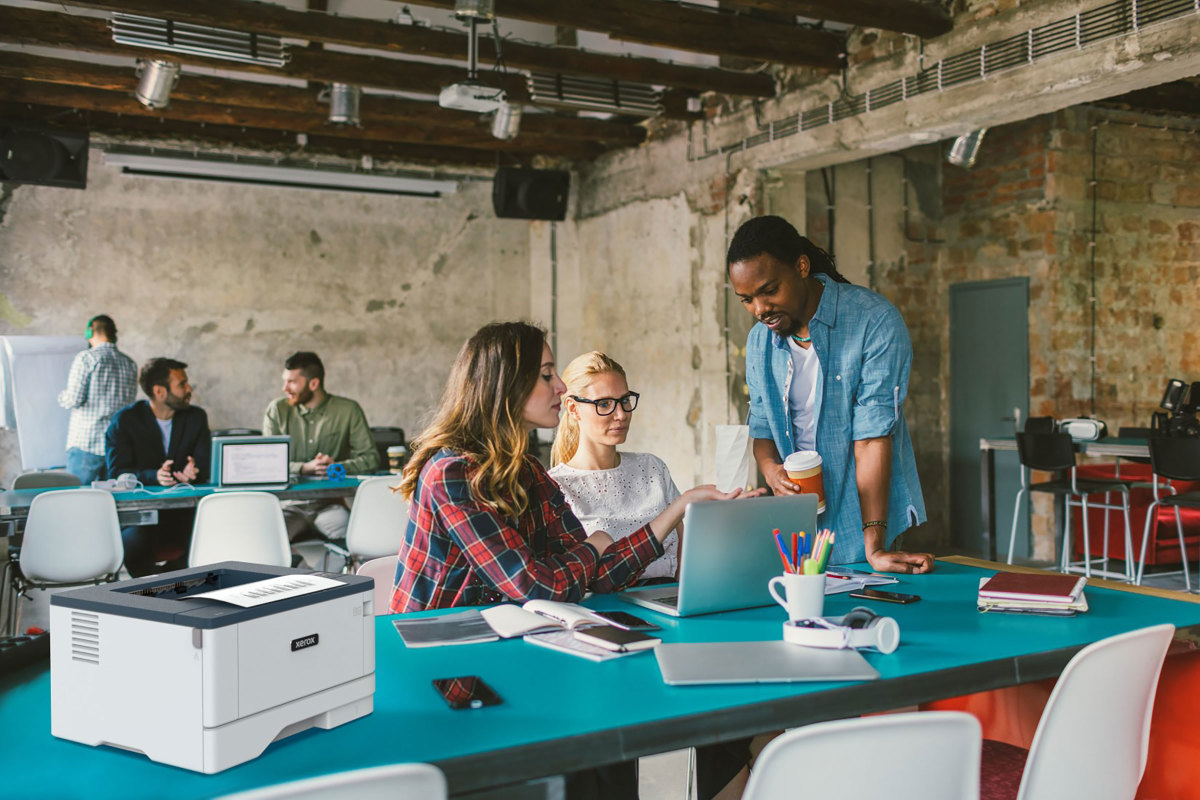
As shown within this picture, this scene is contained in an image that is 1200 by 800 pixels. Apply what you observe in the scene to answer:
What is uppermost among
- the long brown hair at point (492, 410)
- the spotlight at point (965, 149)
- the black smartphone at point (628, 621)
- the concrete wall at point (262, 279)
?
the spotlight at point (965, 149)

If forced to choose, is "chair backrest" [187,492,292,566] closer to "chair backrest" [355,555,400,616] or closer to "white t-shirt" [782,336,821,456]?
"chair backrest" [355,555,400,616]

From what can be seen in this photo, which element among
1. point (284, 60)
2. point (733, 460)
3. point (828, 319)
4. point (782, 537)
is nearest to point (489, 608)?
point (782, 537)

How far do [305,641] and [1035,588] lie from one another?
1.52m

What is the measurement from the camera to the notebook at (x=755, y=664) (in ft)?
5.22

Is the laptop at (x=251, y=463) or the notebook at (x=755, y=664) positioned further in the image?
the laptop at (x=251, y=463)

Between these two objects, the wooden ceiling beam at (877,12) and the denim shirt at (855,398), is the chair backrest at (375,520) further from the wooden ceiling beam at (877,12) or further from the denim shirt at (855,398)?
the wooden ceiling beam at (877,12)

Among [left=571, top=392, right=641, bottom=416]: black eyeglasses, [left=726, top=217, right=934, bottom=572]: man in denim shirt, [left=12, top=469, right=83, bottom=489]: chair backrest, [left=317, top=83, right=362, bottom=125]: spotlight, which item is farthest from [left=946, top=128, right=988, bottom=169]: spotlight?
[left=12, top=469, right=83, bottom=489]: chair backrest

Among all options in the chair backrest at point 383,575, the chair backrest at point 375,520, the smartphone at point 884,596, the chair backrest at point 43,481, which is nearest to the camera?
the smartphone at point 884,596

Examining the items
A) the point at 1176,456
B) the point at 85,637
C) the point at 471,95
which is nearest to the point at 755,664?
the point at 85,637

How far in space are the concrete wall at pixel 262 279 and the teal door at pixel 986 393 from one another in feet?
14.1

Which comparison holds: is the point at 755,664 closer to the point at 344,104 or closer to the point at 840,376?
the point at 840,376

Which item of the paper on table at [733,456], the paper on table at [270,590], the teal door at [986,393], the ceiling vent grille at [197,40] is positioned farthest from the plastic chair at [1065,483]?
the paper on table at [270,590]

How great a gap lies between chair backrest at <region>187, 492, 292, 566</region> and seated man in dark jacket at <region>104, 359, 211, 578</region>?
968mm

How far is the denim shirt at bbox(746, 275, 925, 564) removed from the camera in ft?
8.68
